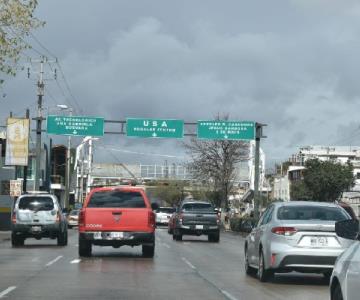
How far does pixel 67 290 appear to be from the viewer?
14.5 meters

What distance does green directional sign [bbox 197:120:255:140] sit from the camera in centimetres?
4897

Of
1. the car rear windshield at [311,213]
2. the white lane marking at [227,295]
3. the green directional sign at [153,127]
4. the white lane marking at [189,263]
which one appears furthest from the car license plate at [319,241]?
the green directional sign at [153,127]

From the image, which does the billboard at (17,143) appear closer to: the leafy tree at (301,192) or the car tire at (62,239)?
the car tire at (62,239)

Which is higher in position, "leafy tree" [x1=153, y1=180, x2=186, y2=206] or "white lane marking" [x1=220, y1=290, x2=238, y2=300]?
"leafy tree" [x1=153, y1=180, x2=186, y2=206]

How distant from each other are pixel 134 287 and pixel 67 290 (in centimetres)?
137

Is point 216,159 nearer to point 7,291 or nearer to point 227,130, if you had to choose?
point 227,130

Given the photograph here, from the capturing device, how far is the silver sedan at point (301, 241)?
51.0 feet

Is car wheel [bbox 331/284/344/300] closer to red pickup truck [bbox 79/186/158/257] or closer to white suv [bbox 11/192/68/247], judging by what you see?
red pickup truck [bbox 79/186/158/257]

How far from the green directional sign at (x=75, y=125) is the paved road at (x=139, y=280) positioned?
24.3 metres

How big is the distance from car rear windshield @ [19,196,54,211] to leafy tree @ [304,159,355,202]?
130ft

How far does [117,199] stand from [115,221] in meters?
0.71

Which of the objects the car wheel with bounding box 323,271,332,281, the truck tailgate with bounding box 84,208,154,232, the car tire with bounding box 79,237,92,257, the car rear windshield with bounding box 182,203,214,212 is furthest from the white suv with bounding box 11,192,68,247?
the car wheel with bounding box 323,271,332,281

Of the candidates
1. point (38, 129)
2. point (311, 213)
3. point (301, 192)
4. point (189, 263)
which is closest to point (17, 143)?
point (38, 129)

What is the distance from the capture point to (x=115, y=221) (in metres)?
23.3
